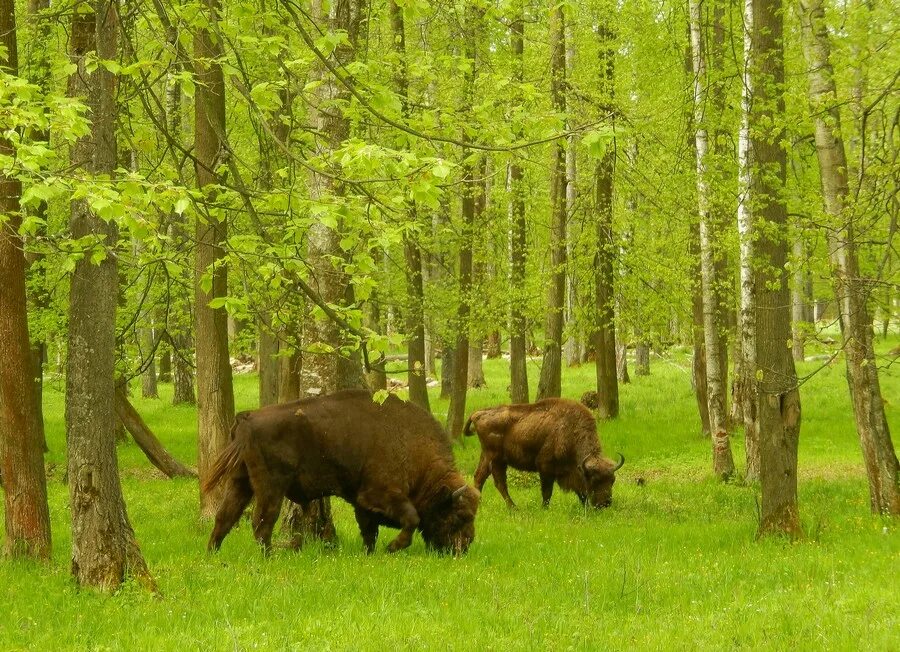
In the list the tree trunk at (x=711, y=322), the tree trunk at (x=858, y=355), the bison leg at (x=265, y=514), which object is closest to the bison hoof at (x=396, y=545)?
the bison leg at (x=265, y=514)

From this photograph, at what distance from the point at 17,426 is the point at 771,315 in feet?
26.3

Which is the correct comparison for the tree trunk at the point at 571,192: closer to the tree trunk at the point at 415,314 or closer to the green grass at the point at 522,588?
the tree trunk at the point at 415,314

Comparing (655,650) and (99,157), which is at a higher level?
(99,157)

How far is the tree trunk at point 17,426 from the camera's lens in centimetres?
971

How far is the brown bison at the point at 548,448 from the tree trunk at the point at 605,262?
4656 millimetres

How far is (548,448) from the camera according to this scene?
51.1ft

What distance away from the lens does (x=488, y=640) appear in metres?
7.02

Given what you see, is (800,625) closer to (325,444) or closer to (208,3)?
(325,444)

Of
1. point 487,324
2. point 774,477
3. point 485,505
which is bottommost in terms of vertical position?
point 485,505

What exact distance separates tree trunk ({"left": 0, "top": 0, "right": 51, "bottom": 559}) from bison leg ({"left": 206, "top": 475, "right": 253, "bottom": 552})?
1727 millimetres

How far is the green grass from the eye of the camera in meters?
7.00

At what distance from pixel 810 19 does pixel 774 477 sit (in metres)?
5.20

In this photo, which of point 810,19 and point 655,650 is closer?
point 655,650

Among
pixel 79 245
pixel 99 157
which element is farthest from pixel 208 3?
pixel 79 245
